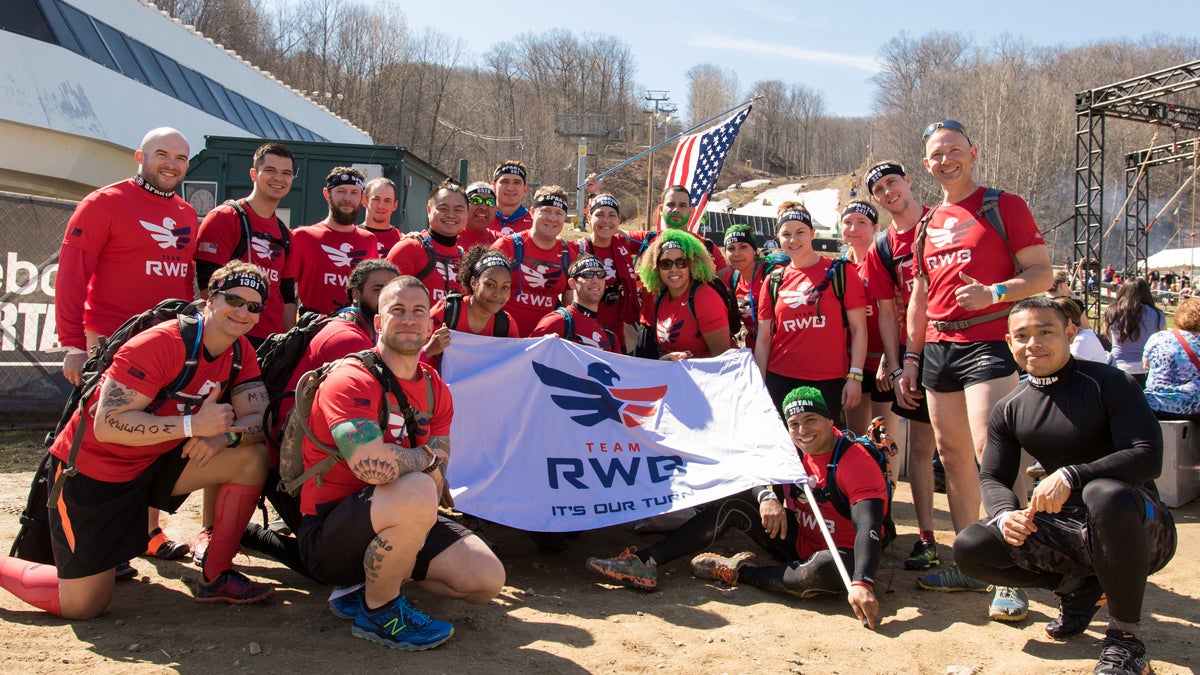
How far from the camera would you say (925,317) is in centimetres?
485

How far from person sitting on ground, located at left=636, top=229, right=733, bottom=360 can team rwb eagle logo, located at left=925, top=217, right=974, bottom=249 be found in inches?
58.2

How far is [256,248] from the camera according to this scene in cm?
518

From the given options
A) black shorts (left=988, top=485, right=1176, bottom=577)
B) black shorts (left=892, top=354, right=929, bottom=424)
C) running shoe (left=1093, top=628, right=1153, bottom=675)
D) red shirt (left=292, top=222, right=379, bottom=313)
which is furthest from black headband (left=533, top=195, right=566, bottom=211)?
running shoe (left=1093, top=628, right=1153, bottom=675)

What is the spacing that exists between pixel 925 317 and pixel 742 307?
1679 millimetres

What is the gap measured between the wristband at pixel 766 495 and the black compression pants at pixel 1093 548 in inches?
38.0

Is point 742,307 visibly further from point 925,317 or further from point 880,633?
point 880,633

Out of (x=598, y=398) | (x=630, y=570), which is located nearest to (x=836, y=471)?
Result: (x=630, y=570)

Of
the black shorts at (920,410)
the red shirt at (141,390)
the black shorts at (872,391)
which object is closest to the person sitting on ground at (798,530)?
the black shorts at (920,410)

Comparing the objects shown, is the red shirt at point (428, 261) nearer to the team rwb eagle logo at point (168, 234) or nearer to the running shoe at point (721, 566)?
the team rwb eagle logo at point (168, 234)

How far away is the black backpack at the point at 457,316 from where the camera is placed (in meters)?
5.21

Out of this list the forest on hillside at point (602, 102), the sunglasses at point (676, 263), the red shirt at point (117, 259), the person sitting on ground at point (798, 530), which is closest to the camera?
the person sitting on ground at point (798, 530)

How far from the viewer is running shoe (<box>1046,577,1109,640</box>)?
380 centimetres

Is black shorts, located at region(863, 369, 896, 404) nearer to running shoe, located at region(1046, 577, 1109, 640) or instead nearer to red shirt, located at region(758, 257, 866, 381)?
red shirt, located at region(758, 257, 866, 381)

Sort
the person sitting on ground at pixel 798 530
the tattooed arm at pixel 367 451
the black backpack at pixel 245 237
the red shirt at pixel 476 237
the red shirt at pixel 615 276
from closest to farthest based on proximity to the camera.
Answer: the tattooed arm at pixel 367 451 < the person sitting on ground at pixel 798 530 < the black backpack at pixel 245 237 < the red shirt at pixel 615 276 < the red shirt at pixel 476 237
